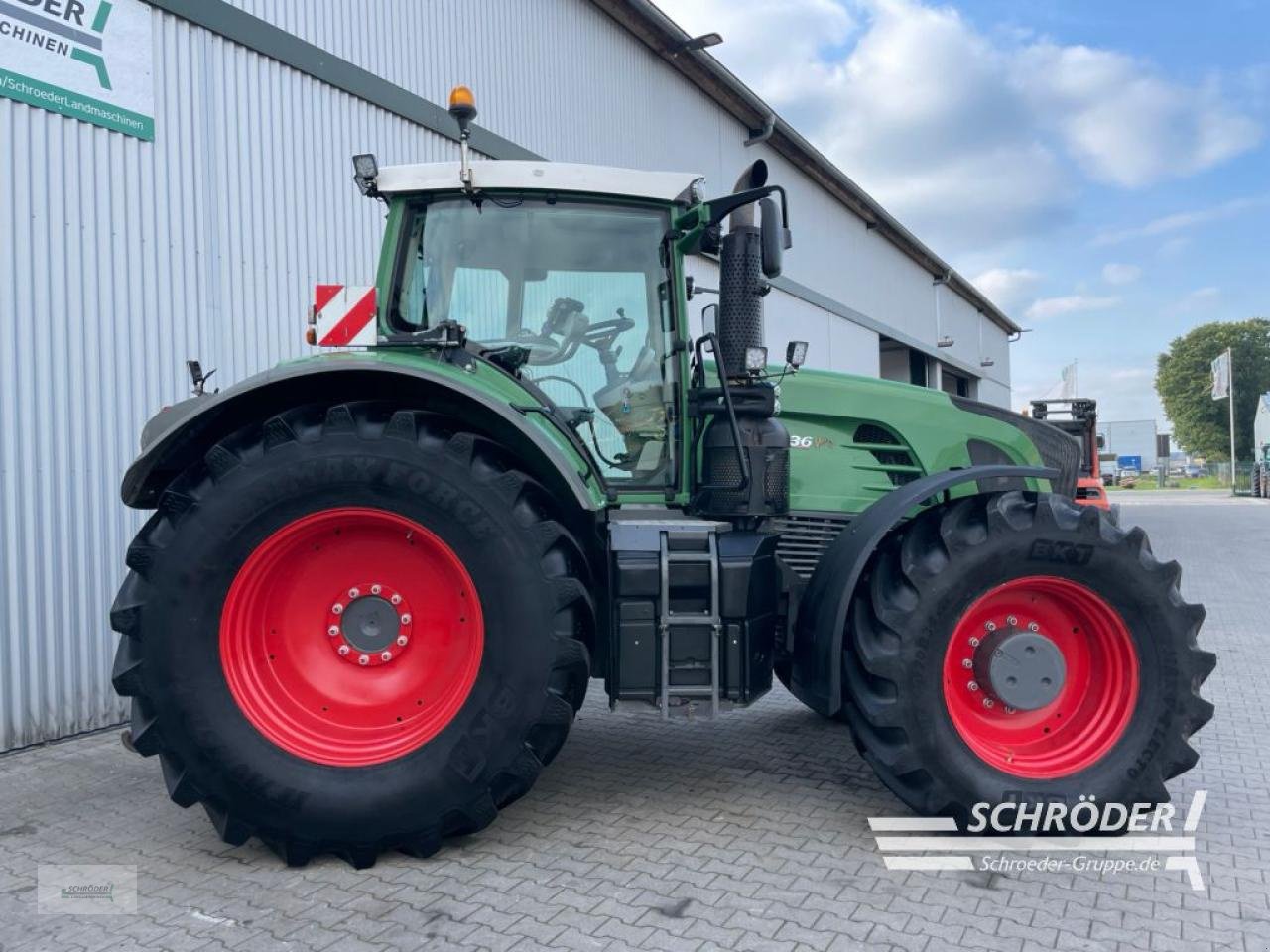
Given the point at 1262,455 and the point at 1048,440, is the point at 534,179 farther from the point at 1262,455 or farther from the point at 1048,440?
the point at 1262,455

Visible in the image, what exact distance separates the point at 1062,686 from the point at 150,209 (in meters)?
5.30

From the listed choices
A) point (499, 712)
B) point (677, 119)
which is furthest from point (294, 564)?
point (677, 119)

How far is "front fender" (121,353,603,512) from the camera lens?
3.20 meters

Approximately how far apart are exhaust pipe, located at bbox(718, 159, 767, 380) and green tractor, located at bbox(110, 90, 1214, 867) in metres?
0.01

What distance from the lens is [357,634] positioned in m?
3.36

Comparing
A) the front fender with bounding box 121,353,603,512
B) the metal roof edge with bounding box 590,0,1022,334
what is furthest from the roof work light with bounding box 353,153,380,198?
the metal roof edge with bounding box 590,0,1022,334

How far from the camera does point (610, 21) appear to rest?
9422mm

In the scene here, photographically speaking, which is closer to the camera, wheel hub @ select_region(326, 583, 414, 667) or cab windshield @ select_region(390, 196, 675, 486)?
wheel hub @ select_region(326, 583, 414, 667)

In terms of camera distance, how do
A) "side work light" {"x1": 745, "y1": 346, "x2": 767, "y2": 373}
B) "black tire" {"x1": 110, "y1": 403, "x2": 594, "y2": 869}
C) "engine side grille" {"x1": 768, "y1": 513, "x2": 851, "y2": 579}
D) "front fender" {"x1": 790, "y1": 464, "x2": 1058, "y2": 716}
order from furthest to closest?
"engine side grille" {"x1": 768, "y1": 513, "x2": 851, "y2": 579} → "side work light" {"x1": 745, "y1": 346, "x2": 767, "y2": 373} → "front fender" {"x1": 790, "y1": 464, "x2": 1058, "y2": 716} → "black tire" {"x1": 110, "y1": 403, "x2": 594, "y2": 869}

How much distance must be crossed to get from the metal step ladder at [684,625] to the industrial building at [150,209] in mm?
3441

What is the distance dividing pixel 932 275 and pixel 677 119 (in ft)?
44.4

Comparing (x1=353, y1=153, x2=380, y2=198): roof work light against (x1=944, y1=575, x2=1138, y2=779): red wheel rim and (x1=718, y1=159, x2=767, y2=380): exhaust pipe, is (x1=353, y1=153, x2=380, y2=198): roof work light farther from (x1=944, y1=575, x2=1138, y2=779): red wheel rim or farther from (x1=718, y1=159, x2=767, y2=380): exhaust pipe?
(x1=944, y1=575, x2=1138, y2=779): red wheel rim

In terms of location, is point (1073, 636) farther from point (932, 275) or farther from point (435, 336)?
point (932, 275)

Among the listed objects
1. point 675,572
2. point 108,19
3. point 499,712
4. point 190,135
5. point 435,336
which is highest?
point 108,19
